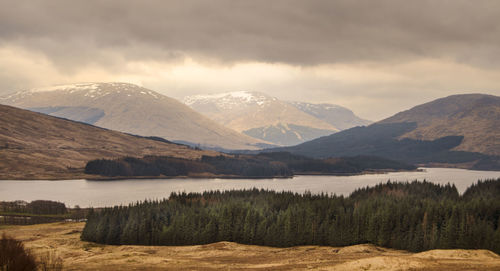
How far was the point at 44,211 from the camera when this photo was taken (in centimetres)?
18412

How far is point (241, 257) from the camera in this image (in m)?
96.9

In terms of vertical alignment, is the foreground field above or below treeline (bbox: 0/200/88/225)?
below

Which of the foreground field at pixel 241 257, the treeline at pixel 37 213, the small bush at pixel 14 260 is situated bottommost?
the foreground field at pixel 241 257

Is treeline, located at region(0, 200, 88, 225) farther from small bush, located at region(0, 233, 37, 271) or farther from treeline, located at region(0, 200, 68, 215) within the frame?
small bush, located at region(0, 233, 37, 271)

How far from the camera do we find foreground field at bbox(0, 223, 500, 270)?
72875mm

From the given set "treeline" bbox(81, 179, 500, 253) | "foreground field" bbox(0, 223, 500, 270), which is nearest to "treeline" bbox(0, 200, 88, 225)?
"foreground field" bbox(0, 223, 500, 270)

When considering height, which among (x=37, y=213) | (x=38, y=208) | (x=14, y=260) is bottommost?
(x=37, y=213)

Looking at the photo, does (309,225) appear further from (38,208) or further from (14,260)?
(38,208)

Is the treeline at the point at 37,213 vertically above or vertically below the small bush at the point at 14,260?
below

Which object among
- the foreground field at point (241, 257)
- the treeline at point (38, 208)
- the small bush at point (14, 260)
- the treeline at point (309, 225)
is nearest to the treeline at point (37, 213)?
the treeline at point (38, 208)

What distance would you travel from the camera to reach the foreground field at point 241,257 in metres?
72.9

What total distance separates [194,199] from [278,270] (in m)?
93.9

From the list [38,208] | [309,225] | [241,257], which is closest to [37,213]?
[38,208]

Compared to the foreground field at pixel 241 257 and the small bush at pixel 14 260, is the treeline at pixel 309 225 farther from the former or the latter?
the small bush at pixel 14 260
